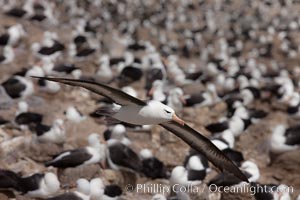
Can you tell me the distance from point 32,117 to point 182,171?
334cm

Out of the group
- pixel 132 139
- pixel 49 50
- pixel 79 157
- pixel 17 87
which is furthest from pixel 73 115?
pixel 49 50

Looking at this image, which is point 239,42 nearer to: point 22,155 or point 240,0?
point 240,0

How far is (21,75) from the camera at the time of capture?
12.6 meters

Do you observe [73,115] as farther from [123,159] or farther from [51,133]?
[123,159]

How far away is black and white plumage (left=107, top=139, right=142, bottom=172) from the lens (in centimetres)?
874

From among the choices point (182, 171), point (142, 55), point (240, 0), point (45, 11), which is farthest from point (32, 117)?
point (240, 0)

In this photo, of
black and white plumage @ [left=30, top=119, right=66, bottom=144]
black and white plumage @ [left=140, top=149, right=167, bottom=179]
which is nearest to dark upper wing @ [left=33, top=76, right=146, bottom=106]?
black and white plumage @ [left=140, top=149, right=167, bottom=179]

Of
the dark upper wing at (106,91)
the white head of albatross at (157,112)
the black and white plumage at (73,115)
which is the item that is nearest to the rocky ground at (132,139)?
the black and white plumage at (73,115)

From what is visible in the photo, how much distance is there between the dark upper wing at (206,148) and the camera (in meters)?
6.26

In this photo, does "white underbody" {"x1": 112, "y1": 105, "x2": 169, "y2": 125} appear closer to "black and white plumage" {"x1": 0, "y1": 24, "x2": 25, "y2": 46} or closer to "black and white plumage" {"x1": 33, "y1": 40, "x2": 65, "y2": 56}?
"black and white plumage" {"x1": 33, "y1": 40, "x2": 65, "y2": 56}

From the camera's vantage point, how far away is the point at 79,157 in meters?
8.58

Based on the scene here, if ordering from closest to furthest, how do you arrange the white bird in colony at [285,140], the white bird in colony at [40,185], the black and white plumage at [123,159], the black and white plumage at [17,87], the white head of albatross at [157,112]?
1. the white head of albatross at [157,112]
2. the white bird in colony at [40,185]
3. the black and white plumage at [123,159]
4. the white bird in colony at [285,140]
5. the black and white plumage at [17,87]

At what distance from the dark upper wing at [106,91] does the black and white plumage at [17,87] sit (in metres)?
6.00

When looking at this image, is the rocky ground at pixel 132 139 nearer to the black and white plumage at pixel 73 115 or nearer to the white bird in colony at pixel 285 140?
the black and white plumage at pixel 73 115
